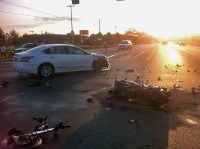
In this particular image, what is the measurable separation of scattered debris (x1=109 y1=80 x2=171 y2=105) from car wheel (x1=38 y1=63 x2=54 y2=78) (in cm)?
664

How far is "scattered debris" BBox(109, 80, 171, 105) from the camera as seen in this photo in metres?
10.3

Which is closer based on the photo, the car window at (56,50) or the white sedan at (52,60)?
the white sedan at (52,60)

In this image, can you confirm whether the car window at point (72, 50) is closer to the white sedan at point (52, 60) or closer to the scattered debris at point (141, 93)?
the white sedan at point (52, 60)

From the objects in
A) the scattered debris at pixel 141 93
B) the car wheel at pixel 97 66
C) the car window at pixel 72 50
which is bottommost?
the car wheel at pixel 97 66

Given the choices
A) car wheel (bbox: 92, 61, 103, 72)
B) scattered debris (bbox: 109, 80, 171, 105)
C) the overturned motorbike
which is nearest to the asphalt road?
the overturned motorbike

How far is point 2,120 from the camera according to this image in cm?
854

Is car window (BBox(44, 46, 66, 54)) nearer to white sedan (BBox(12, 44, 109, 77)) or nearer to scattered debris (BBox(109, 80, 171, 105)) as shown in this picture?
white sedan (BBox(12, 44, 109, 77))

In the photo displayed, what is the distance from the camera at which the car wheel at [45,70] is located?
1727 cm

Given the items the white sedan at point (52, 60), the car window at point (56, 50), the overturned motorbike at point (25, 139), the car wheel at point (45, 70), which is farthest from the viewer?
the car window at point (56, 50)

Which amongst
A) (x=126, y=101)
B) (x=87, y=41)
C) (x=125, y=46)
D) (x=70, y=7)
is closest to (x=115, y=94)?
(x=126, y=101)

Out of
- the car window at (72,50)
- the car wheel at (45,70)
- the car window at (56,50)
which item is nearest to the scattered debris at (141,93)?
the car wheel at (45,70)

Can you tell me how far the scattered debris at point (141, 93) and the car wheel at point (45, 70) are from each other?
6.64 metres

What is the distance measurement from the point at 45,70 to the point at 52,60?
0.59m

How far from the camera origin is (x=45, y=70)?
683 inches
